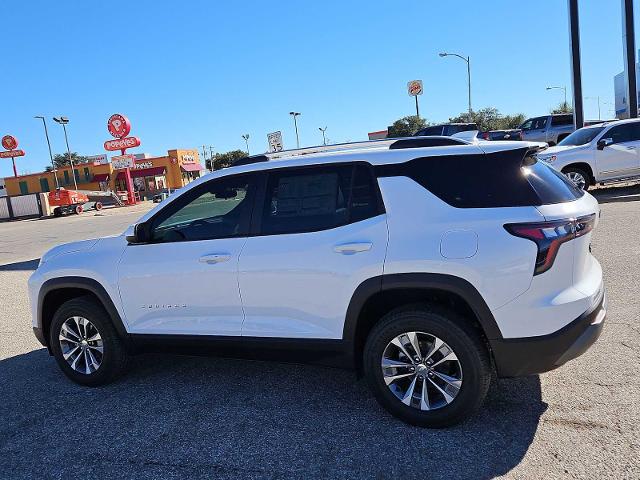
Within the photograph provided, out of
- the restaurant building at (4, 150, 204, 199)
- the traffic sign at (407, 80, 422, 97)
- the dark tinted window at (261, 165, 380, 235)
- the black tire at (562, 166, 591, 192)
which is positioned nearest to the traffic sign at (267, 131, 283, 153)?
the black tire at (562, 166, 591, 192)

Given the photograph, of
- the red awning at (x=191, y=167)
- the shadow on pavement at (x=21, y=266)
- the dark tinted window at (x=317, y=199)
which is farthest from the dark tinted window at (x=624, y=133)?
the red awning at (x=191, y=167)

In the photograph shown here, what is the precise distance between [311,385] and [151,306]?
1.38 metres

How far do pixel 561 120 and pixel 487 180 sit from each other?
22430 mm

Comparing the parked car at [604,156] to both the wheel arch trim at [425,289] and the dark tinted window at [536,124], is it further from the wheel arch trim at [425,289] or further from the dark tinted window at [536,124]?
the wheel arch trim at [425,289]

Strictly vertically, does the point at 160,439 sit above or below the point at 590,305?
below

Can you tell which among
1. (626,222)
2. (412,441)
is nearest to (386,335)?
(412,441)

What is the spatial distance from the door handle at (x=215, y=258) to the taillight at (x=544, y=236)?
188 centimetres

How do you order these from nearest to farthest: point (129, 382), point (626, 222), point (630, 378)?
1. point (630, 378)
2. point (129, 382)
3. point (626, 222)

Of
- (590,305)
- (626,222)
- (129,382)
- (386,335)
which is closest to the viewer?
(590,305)

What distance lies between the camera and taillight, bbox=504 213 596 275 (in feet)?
9.64

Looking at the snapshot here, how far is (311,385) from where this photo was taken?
13.5 feet

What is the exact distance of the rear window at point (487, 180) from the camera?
3.11 metres

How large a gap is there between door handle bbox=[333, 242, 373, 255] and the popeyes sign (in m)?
48.3

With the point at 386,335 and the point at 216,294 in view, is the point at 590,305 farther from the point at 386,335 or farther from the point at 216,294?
the point at 216,294
